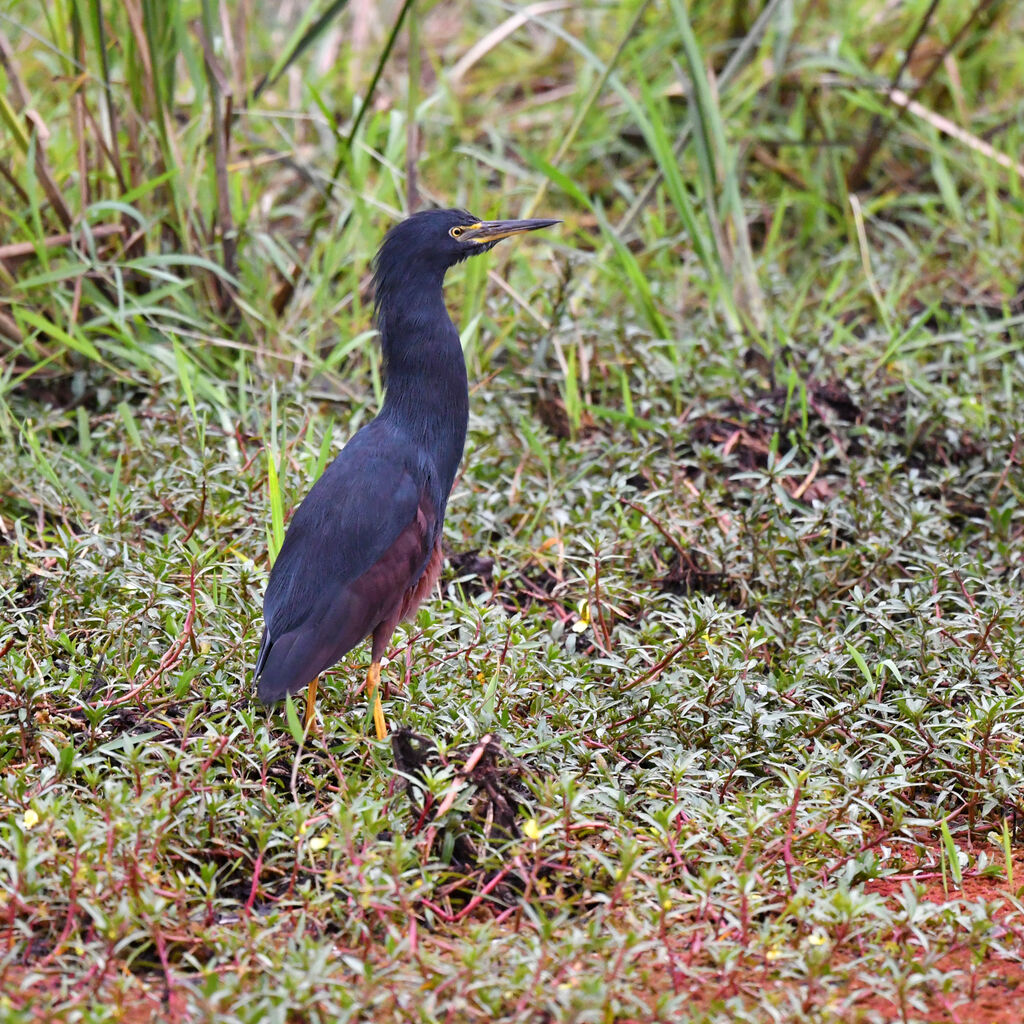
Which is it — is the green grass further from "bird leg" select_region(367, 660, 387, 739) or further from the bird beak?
the bird beak

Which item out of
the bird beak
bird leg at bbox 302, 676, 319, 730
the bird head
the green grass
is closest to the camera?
the green grass

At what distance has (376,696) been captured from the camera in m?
3.41

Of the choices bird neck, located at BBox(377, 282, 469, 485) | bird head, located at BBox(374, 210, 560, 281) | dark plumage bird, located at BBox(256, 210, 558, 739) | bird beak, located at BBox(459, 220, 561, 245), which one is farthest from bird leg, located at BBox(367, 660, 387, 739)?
bird beak, located at BBox(459, 220, 561, 245)

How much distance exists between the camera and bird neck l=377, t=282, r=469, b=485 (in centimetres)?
382

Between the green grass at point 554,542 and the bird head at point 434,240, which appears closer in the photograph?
the green grass at point 554,542

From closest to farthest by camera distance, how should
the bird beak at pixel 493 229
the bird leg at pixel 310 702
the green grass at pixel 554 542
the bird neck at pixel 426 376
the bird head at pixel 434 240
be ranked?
the green grass at pixel 554 542 → the bird leg at pixel 310 702 → the bird neck at pixel 426 376 → the bird head at pixel 434 240 → the bird beak at pixel 493 229

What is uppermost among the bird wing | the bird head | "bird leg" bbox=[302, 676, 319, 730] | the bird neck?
the bird head

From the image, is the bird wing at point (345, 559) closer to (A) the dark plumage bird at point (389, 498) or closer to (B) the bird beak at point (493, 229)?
(A) the dark plumage bird at point (389, 498)

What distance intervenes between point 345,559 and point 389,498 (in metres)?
0.22

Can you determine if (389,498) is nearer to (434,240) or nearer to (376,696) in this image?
(376,696)

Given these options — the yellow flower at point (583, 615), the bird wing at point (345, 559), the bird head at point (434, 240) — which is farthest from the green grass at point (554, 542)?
the bird head at point (434, 240)

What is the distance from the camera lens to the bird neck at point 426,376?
12.5 ft

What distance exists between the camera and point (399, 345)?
392 cm

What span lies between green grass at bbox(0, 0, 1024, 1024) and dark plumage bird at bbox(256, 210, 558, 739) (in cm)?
15
